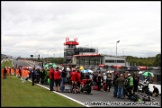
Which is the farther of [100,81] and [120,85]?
[100,81]

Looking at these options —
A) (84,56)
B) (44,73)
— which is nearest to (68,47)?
(84,56)

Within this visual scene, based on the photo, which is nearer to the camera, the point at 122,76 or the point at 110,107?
the point at 110,107

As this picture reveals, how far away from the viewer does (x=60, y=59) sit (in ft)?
406

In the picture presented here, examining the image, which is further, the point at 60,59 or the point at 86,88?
the point at 60,59

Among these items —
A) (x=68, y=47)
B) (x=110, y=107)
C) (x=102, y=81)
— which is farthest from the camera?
(x=68, y=47)

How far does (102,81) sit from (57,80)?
4.42m

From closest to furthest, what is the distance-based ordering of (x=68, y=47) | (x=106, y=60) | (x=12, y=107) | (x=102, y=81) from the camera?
(x=12, y=107)
(x=102, y=81)
(x=106, y=60)
(x=68, y=47)

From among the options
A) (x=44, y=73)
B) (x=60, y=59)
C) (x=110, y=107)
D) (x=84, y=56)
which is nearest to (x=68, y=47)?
(x=60, y=59)

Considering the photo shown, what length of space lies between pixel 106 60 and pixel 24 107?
76651 millimetres

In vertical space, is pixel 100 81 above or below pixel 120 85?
below

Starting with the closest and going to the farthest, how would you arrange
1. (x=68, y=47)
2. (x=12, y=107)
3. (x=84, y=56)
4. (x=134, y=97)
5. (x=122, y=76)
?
1. (x=12, y=107)
2. (x=134, y=97)
3. (x=122, y=76)
4. (x=84, y=56)
5. (x=68, y=47)

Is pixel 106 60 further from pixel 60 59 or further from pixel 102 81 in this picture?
pixel 102 81

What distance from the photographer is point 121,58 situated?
9994 cm

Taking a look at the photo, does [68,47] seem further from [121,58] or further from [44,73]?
[44,73]
